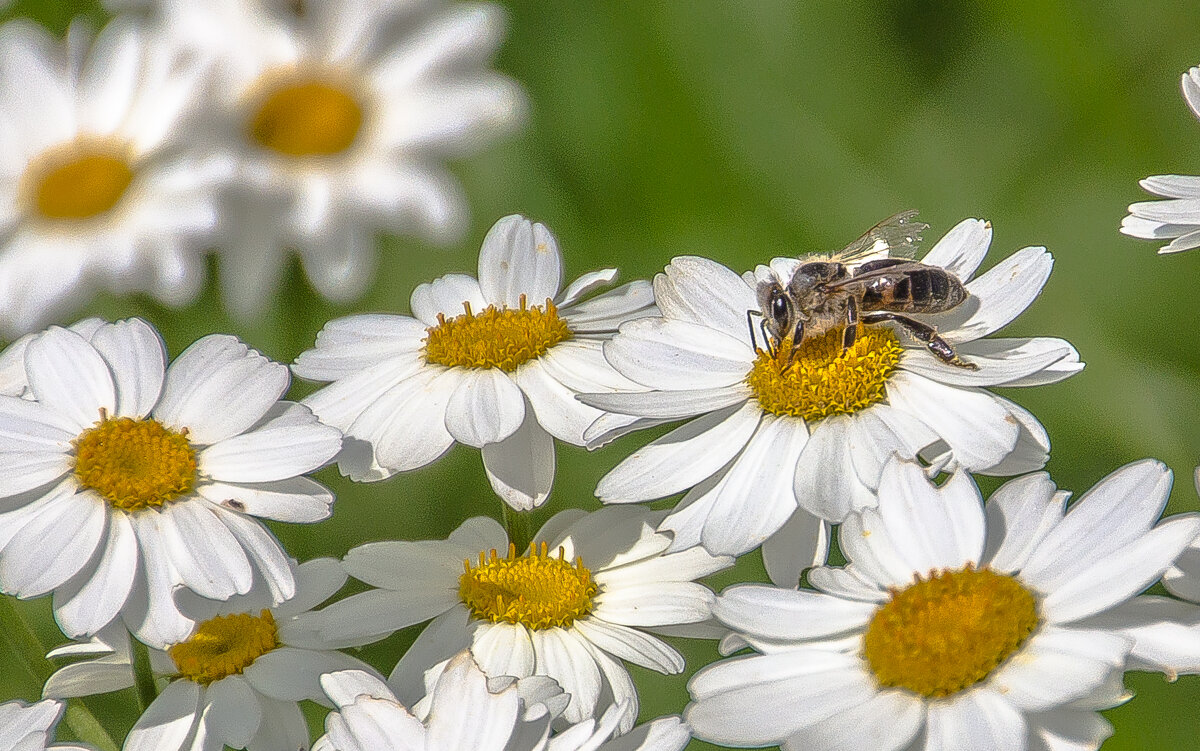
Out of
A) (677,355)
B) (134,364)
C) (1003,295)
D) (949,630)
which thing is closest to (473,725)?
(949,630)

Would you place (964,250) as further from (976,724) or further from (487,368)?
(976,724)

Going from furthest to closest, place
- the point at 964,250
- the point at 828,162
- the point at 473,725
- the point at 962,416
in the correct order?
the point at 828,162 < the point at 964,250 < the point at 962,416 < the point at 473,725

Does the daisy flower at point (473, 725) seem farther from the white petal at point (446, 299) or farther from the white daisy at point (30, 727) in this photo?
the white petal at point (446, 299)

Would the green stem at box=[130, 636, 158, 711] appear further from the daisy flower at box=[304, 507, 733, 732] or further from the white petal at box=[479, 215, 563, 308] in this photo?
the white petal at box=[479, 215, 563, 308]

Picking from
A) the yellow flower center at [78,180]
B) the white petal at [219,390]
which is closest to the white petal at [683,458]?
the white petal at [219,390]

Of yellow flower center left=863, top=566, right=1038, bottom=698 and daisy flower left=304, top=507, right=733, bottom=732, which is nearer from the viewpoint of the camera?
yellow flower center left=863, top=566, right=1038, bottom=698

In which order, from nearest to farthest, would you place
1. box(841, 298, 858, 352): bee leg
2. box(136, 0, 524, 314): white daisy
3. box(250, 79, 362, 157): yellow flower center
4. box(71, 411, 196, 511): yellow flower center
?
Answer: box(71, 411, 196, 511): yellow flower center, box(841, 298, 858, 352): bee leg, box(136, 0, 524, 314): white daisy, box(250, 79, 362, 157): yellow flower center

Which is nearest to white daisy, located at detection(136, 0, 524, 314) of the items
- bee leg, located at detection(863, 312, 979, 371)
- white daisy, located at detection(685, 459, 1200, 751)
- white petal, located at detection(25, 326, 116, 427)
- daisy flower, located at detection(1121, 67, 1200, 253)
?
white petal, located at detection(25, 326, 116, 427)
